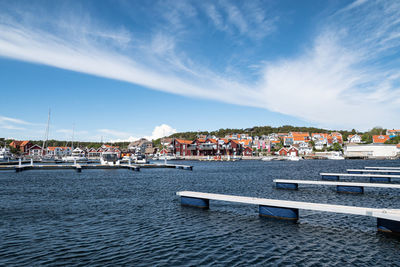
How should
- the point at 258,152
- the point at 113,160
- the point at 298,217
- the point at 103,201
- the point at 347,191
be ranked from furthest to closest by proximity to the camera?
the point at 258,152
the point at 113,160
the point at 347,191
the point at 103,201
the point at 298,217

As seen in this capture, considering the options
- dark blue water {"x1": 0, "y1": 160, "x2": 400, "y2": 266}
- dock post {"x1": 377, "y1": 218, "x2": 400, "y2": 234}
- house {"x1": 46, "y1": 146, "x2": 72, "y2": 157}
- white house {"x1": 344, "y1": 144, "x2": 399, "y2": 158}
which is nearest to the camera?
dark blue water {"x1": 0, "y1": 160, "x2": 400, "y2": 266}

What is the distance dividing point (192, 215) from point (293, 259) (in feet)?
27.4

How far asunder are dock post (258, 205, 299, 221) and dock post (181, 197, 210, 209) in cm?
424

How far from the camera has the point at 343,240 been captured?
12.4 meters

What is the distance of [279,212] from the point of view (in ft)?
53.7

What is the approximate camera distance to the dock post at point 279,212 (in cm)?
1594

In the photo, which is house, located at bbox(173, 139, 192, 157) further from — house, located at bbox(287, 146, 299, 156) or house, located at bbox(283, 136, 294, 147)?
house, located at bbox(283, 136, 294, 147)

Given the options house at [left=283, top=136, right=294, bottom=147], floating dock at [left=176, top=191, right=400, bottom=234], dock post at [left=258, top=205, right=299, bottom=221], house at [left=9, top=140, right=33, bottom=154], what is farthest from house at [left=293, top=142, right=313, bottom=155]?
house at [left=9, top=140, right=33, bottom=154]

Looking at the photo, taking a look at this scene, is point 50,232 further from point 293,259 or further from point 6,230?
point 293,259

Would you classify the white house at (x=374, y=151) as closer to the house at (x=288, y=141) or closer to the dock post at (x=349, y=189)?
the house at (x=288, y=141)

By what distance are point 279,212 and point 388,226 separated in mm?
5322

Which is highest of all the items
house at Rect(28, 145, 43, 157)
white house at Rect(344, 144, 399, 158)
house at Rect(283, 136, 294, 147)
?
house at Rect(283, 136, 294, 147)

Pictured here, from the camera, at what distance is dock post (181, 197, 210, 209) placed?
64.7ft

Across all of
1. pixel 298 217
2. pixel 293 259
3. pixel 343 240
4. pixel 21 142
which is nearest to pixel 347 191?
pixel 298 217
